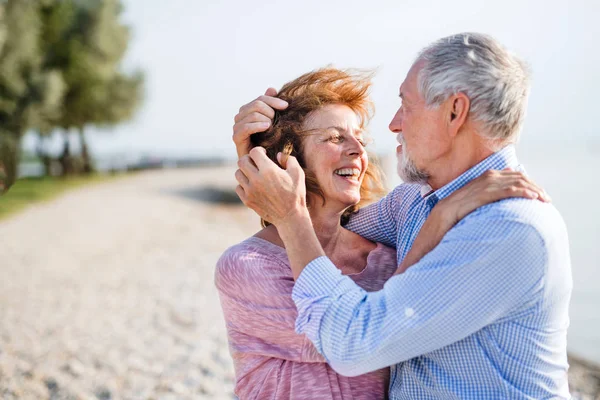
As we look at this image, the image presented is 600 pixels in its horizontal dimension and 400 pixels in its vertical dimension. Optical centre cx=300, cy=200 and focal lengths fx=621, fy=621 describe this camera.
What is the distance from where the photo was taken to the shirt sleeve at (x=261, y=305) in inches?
101

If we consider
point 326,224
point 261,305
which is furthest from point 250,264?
point 326,224

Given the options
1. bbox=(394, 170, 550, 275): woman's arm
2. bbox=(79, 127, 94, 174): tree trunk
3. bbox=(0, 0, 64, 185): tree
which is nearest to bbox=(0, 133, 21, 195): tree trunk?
bbox=(394, 170, 550, 275): woman's arm

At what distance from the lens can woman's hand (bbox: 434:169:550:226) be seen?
6.75 feet

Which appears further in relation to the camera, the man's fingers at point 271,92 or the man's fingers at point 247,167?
the man's fingers at point 271,92

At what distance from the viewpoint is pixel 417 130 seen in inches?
92.7

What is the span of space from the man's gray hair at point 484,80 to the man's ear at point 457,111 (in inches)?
0.7

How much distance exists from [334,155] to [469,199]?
1093 mm

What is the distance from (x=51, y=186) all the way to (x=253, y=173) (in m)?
24.3

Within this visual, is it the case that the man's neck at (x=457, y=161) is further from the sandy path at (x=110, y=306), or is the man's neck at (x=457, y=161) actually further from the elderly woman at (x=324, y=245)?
the sandy path at (x=110, y=306)

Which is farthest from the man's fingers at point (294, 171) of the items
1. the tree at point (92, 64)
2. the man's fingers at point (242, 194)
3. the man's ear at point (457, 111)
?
the tree at point (92, 64)

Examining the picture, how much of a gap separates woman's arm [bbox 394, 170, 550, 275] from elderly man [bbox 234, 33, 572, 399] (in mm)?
33

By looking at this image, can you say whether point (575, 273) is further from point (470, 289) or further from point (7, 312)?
point (470, 289)

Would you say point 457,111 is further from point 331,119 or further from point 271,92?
point 271,92

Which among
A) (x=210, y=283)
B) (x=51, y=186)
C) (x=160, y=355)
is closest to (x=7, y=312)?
(x=160, y=355)
